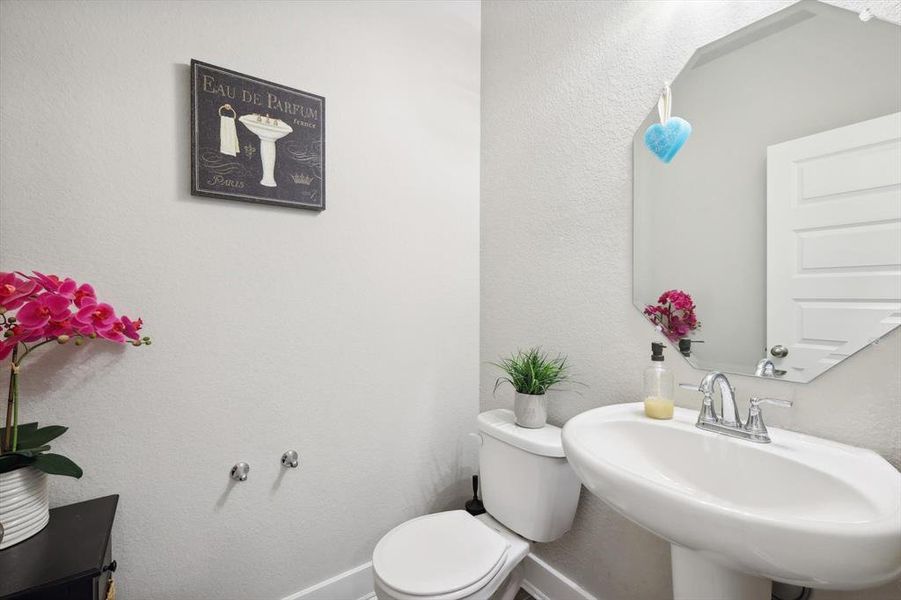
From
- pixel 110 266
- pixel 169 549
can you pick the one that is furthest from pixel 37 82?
pixel 169 549

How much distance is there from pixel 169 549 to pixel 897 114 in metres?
2.12

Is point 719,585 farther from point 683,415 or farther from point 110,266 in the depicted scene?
point 110,266

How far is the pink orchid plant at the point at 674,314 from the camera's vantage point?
45.6 inches

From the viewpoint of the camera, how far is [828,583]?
1.87 ft

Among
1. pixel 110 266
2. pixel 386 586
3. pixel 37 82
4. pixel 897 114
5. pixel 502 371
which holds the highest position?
pixel 37 82

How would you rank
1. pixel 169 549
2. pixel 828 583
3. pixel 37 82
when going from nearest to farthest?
pixel 828 583 < pixel 37 82 < pixel 169 549

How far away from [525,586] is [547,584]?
116 millimetres

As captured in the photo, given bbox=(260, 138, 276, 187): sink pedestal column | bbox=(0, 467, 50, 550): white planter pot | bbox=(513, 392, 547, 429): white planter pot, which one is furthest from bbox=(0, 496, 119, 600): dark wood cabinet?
bbox=(513, 392, 547, 429): white planter pot

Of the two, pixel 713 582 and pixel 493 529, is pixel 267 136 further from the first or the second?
pixel 713 582

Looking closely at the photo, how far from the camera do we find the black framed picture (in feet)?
3.92

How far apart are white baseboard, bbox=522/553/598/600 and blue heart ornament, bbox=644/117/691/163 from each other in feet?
4.86

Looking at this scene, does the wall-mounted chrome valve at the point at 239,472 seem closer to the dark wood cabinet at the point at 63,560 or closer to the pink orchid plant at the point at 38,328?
the dark wood cabinet at the point at 63,560

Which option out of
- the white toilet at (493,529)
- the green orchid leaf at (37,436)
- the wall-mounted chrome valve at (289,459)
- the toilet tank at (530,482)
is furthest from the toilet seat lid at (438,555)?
the green orchid leaf at (37,436)

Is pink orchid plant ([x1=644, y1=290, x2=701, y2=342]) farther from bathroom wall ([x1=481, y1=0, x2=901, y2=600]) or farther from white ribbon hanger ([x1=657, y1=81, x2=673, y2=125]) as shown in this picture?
white ribbon hanger ([x1=657, y1=81, x2=673, y2=125])
